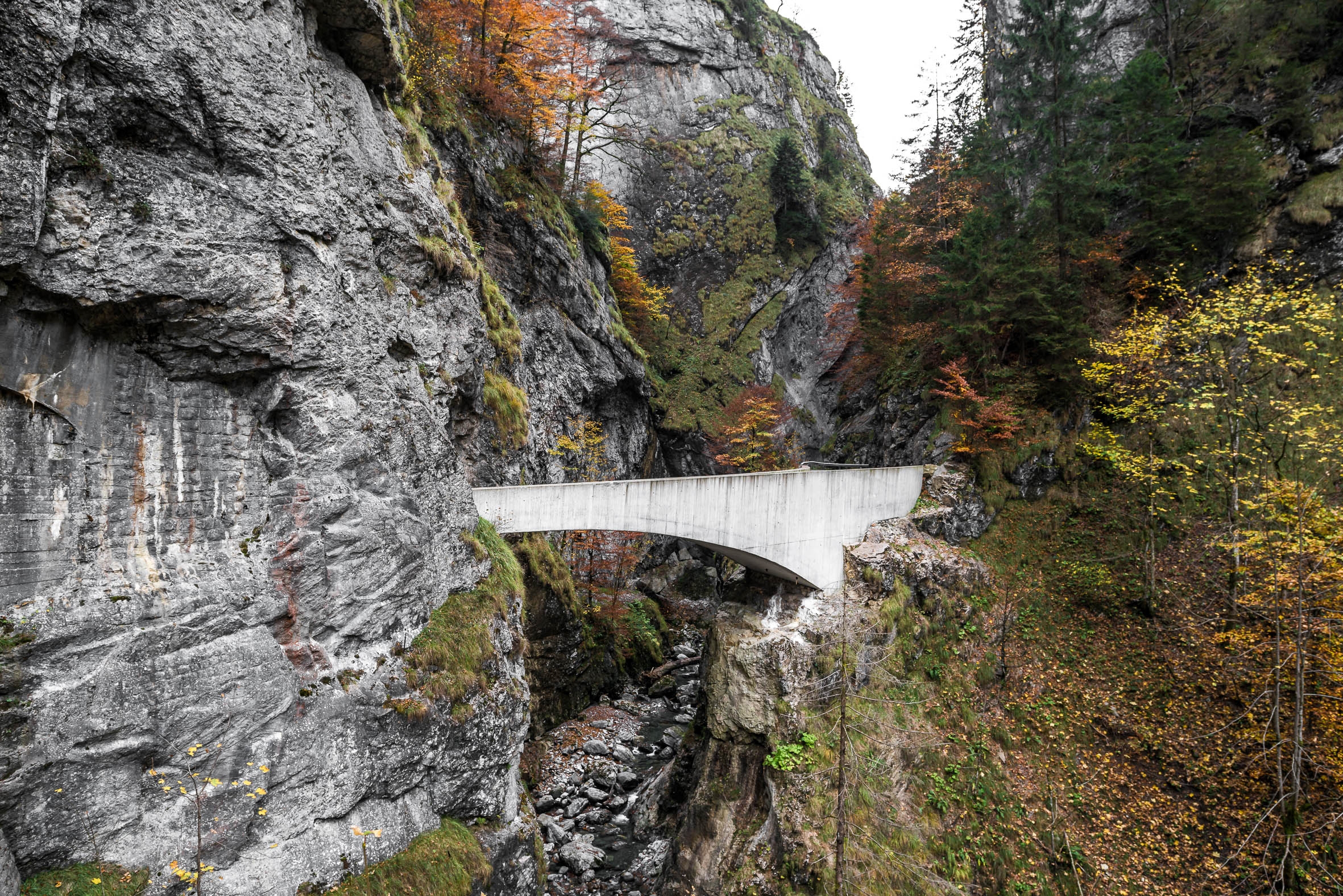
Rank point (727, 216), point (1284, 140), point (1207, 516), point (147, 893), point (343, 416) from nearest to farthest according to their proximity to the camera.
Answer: point (147, 893)
point (343, 416)
point (1207, 516)
point (1284, 140)
point (727, 216)

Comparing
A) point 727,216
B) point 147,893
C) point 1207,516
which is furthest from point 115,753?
point 727,216

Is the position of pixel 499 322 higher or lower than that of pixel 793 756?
higher

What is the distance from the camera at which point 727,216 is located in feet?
109

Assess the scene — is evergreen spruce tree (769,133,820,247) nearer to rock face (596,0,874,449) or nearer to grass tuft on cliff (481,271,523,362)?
rock face (596,0,874,449)

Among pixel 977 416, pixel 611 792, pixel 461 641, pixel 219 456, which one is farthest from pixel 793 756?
pixel 219 456

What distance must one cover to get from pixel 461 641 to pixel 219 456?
3942mm

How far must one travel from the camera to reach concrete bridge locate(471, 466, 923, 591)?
32.1 ft

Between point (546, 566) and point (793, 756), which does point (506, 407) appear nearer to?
point (546, 566)

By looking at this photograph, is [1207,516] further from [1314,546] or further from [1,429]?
[1,429]

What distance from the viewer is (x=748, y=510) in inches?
472

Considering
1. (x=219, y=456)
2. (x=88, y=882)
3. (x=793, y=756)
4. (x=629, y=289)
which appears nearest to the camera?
(x=88, y=882)

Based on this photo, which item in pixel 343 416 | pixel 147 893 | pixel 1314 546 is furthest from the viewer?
pixel 1314 546

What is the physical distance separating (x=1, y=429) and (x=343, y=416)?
2898mm

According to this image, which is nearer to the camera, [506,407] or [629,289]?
[506,407]
